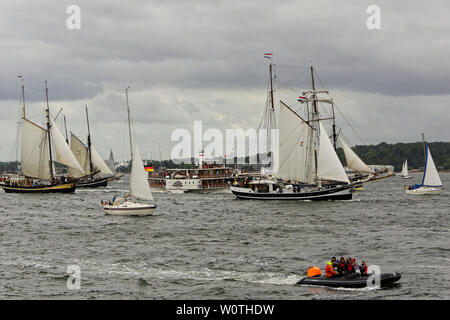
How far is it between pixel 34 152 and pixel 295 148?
61044mm

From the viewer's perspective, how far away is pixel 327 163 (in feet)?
340

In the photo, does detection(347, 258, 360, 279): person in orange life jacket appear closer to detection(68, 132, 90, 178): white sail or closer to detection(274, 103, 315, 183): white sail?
detection(274, 103, 315, 183): white sail

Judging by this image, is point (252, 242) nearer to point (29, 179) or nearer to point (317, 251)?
point (317, 251)

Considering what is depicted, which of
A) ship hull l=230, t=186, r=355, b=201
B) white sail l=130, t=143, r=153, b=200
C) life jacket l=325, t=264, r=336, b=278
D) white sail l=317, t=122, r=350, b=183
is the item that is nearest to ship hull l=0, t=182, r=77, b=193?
ship hull l=230, t=186, r=355, b=201

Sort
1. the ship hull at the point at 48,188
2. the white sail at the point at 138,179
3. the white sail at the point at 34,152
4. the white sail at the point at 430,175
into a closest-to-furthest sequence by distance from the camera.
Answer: the white sail at the point at 138,179, the white sail at the point at 430,175, the white sail at the point at 34,152, the ship hull at the point at 48,188

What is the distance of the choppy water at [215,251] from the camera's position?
40.3 m

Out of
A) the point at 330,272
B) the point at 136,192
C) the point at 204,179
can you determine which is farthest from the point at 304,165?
the point at 330,272

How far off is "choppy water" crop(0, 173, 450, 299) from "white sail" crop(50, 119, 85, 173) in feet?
161

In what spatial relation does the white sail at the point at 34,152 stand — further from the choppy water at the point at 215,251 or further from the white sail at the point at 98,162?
the choppy water at the point at 215,251

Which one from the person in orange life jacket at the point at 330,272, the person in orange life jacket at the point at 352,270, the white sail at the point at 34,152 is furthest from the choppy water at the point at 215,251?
the white sail at the point at 34,152

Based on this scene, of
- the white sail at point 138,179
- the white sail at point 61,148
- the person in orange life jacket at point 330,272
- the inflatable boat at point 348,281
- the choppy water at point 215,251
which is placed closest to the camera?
the inflatable boat at point 348,281

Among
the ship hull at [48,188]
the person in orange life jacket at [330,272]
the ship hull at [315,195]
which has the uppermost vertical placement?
the ship hull at [48,188]

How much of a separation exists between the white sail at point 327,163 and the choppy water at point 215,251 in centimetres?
979

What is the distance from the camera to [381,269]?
149 feet
